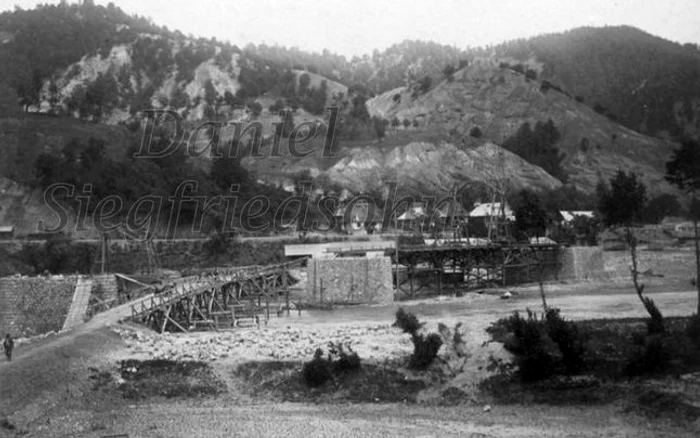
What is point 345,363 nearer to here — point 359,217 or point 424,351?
point 424,351

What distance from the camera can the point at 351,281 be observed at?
161 feet

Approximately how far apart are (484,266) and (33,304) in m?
34.9

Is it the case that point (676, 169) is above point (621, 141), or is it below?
below

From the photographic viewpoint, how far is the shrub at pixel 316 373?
25.2 metres

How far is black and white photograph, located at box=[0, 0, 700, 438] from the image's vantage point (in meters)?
23.3

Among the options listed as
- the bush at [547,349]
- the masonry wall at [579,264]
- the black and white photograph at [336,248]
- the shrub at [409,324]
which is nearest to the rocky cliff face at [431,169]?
the black and white photograph at [336,248]

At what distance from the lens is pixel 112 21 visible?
7431 inches

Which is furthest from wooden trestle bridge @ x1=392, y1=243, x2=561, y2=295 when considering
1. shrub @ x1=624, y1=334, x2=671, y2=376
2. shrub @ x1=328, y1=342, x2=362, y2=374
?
shrub @ x1=624, y1=334, x2=671, y2=376

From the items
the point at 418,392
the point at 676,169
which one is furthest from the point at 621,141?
the point at 418,392

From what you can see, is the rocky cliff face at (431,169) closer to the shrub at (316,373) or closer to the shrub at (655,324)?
the shrub at (655,324)

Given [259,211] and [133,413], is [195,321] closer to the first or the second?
[133,413]

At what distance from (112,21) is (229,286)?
164609mm

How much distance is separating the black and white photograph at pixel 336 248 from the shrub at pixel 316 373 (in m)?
0.08

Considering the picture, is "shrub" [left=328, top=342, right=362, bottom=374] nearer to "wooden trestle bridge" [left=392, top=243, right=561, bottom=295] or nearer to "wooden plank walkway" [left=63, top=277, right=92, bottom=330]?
"wooden plank walkway" [left=63, top=277, right=92, bottom=330]
